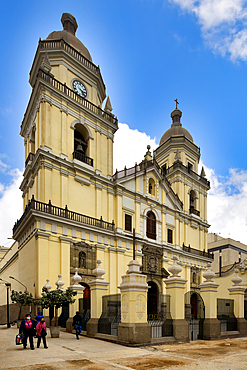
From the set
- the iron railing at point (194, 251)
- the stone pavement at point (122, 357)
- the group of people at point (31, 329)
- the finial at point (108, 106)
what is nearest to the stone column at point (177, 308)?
the stone pavement at point (122, 357)

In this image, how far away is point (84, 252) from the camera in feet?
81.8

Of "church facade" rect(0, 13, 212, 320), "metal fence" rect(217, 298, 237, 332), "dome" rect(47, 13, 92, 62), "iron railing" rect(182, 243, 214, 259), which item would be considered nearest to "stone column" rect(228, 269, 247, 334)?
"metal fence" rect(217, 298, 237, 332)

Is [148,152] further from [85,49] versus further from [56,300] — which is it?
[56,300]

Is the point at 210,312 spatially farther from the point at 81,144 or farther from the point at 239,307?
the point at 81,144

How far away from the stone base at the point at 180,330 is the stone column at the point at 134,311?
1682mm

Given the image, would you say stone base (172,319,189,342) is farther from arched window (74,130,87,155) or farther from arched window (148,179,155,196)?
arched window (148,179,155,196)

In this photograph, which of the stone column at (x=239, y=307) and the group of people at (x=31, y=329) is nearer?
the group of people at (x=31, y=329)

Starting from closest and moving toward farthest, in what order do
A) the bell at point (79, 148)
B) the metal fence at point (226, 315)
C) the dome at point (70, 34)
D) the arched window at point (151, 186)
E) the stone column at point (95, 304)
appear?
the stone column at point (95, 304), the metal fence at point (226, 315), the bell at point (79, 148), the dome at point (70, 34), the arched window at point (151, 186)

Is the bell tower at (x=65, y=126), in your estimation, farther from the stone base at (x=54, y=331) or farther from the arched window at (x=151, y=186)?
the stone base at (x=54, y=331)

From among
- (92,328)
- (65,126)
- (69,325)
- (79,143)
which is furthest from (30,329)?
(79,143)

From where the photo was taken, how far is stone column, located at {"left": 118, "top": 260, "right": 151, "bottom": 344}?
39.8 ft

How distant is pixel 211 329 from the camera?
1501 centimetres

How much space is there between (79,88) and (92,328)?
2070 cm

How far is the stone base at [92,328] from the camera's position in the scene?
15038mm
